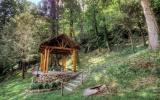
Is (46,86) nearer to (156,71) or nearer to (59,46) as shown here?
(59,46)

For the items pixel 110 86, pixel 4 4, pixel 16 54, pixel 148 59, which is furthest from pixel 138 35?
pixel 4 4

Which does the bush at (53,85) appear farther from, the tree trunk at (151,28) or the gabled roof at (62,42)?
the tree trunk at (151,28)

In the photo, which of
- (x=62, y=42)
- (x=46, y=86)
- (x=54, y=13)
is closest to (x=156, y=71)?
(x=46, y=86)

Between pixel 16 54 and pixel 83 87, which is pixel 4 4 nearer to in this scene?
pixel 16 54

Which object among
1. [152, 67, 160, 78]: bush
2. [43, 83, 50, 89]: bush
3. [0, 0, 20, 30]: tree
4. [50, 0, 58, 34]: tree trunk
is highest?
[0, 0, 20, 30]: tree

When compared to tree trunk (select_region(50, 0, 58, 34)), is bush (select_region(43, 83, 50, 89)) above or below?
below

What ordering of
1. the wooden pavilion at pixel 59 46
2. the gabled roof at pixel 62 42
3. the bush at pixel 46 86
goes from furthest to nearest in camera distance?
the gabled roof at pixel 62 42
the wooden pavilion at pixel 59 46
the bush at pixel 46 86

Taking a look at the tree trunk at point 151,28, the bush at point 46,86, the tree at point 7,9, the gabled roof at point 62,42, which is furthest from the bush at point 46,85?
the tree at point 7,9

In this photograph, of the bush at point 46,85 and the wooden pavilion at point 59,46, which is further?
the wooden pavilion at point 59,46

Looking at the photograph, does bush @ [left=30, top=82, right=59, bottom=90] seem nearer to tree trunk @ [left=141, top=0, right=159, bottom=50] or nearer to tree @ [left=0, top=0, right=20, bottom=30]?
tree trunk @ [left=141, top=0, right=159, bottom=50]

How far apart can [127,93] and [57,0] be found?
25.8 meters

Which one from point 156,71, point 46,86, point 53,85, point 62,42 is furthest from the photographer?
point 62,42

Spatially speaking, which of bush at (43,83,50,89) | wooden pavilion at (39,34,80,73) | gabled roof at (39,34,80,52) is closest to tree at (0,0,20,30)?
gabled roof at (39,34,80,52)

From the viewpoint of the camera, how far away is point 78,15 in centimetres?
3988
